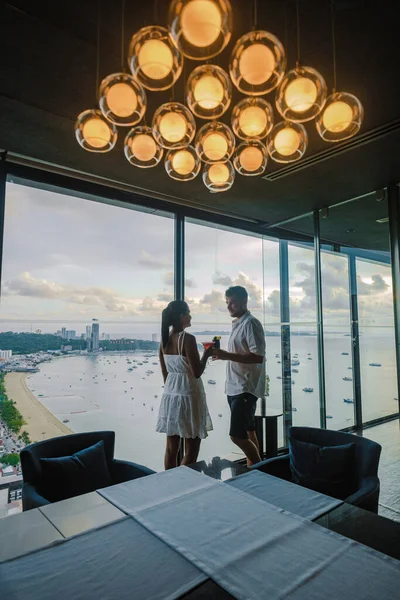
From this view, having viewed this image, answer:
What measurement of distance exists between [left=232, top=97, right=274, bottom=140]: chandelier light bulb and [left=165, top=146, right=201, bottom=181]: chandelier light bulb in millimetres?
312

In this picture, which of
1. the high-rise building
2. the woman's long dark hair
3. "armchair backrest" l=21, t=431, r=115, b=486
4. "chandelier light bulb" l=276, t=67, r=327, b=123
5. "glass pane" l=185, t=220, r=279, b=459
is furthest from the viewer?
"glass pane" l=185, t=220, r=279, b=459

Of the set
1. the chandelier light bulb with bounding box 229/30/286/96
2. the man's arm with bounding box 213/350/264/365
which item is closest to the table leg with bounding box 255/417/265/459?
the man's arm with bounding box 213/350/264/365

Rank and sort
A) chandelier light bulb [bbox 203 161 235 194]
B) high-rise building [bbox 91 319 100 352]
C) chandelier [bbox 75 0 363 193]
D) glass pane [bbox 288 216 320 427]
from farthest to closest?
glass pane [bbox 288 216 320 427], high-rise building [bbox 91 319 100 352], chandelier light bulb [bbox 203 161 235 194], chandelier [bbox 75 0 363 193]

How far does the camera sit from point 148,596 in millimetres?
973

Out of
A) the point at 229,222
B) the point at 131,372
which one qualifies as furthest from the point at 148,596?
the point at 229,222

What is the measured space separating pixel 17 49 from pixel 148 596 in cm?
212

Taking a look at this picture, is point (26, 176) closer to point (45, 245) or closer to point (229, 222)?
point (45, 245)

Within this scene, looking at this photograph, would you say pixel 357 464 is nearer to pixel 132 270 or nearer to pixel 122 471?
pixel 122 471

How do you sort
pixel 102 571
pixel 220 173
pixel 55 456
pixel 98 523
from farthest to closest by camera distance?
pixel 55 456, pixel 220 173, pixel 98 523, pixel 102 571

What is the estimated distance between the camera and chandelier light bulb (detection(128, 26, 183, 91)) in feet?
4.01

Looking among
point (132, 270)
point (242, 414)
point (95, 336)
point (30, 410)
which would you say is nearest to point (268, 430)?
point (242, 414)

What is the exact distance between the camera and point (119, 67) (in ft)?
6.28

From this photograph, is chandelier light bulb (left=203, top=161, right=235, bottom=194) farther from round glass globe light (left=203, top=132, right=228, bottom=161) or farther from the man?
the man

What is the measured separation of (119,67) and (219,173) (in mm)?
710
